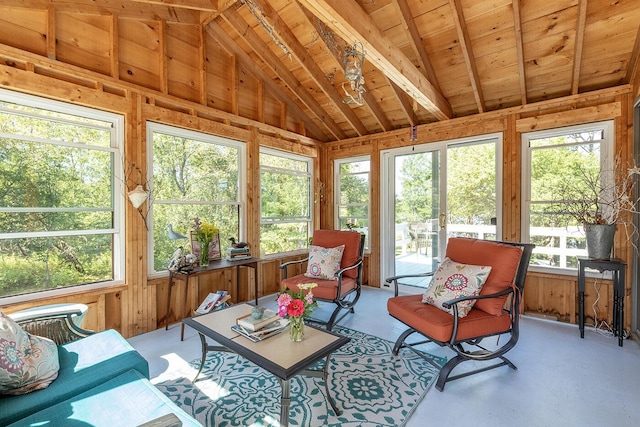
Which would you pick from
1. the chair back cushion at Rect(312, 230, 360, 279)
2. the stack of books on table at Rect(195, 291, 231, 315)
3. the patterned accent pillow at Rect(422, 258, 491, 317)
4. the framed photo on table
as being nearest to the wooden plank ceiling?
the framed photo on table

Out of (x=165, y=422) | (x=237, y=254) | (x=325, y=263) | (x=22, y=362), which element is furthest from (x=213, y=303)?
(x=165, y=422)

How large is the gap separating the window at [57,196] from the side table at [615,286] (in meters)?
4.67

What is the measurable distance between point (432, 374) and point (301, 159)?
374 cm

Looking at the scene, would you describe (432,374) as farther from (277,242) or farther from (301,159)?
(301,159)

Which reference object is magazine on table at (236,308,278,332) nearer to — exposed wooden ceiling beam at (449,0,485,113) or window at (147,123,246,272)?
window at (147,123,246,272)

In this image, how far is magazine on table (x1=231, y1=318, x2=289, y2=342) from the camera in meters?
Answer: 1.92

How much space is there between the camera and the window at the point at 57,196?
2467mm

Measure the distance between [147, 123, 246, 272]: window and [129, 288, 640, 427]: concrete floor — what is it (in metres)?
1.13

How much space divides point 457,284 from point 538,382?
0.88m

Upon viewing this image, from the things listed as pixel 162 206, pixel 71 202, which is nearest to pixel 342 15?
pixel 162 206

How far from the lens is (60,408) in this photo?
Answer: 4.31ft

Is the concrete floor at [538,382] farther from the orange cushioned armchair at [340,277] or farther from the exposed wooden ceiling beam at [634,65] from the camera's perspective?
the exposed wooden ceiling beam at [634,65]

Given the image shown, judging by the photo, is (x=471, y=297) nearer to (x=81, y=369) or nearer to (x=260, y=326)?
(x=260, y=326)

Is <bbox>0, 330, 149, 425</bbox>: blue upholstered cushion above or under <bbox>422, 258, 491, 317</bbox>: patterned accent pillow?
under
